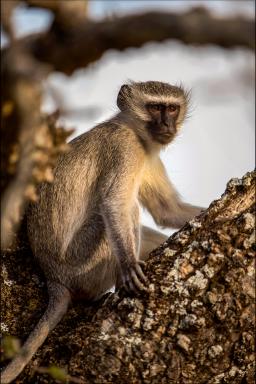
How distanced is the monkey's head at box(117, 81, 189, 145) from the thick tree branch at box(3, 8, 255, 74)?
387 centimetres

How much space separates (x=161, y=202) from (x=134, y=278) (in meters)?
2.59

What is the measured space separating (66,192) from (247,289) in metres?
2.56

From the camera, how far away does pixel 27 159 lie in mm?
3475

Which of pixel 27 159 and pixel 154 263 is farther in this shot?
pixel 154 263

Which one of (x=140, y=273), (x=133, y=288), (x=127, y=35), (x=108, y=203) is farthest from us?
(x=108, y=203)

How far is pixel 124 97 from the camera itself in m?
7.67

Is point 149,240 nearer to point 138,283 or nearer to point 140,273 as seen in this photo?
point 140,273

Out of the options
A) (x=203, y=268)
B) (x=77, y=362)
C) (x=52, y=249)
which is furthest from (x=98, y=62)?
(x=52, y=249)

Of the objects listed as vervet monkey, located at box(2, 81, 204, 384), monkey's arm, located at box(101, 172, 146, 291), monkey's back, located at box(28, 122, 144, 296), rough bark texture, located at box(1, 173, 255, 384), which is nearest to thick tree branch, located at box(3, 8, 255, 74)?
rough bark texture, located at box(1, 173, 255, 384)

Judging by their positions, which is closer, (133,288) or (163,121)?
(133,288)

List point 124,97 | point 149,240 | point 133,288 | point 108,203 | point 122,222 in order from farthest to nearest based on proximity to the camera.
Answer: point 124,97
point 149,240
point 108,203
point 122,222
point 133,288

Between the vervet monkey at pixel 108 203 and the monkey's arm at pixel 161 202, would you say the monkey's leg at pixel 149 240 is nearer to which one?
the vervet monkey at pixel 108 203

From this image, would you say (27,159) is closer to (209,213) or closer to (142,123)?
(209,213)

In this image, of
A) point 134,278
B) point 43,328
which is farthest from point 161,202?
point 43,328
